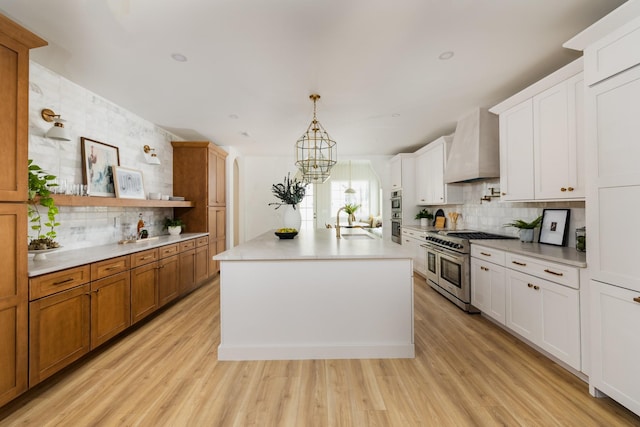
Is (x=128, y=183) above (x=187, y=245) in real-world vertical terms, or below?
above

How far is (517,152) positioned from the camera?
2850mm

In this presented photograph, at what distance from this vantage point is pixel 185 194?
482cm

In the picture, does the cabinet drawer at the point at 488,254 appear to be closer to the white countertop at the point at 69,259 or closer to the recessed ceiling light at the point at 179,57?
the recessed ceiling light at the point at 179,57

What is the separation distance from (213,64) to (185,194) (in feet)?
9.50

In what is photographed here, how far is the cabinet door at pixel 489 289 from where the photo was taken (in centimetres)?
275

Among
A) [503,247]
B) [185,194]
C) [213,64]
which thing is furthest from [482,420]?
[185,194]

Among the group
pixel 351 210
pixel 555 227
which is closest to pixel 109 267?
pixel 555 227

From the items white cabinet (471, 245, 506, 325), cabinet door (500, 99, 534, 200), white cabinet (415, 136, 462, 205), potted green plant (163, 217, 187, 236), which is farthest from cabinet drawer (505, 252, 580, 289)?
potted green plant (163, 217, 187, 236)

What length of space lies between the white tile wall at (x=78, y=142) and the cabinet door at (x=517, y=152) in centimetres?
450

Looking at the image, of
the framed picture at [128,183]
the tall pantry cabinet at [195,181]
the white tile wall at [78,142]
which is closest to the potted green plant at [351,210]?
the tall pantry cabinet at [195,181]

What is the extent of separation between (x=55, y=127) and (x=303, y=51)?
7.70 ft

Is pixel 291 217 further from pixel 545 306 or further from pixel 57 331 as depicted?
pixel 545 306

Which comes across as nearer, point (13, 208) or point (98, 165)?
point (13, 208)

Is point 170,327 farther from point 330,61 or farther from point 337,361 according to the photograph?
point 330,61
